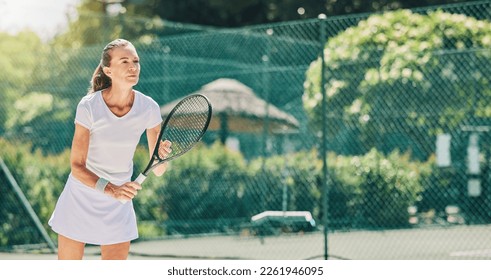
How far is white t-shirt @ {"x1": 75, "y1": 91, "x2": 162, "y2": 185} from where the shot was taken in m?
3.83

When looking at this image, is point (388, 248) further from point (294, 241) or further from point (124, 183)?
point (124, 183)

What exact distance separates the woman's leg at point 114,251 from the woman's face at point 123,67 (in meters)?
0.75

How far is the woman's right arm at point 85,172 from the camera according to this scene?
3.72 m

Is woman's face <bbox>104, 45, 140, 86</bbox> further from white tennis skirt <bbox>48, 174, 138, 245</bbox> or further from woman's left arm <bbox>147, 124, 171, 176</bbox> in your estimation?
white tennis skirt <bbox>48, 174, 138, 245</bbox>

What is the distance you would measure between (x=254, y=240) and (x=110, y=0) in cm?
1226

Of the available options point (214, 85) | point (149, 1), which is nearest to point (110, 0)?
point (149, 1)

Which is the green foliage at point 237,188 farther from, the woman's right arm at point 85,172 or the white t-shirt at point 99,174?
the woman's right arm at point 85,172

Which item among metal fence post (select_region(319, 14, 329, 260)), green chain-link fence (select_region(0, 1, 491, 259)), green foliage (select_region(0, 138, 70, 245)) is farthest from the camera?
green foliage (select_region(0, 138, 70, 245))

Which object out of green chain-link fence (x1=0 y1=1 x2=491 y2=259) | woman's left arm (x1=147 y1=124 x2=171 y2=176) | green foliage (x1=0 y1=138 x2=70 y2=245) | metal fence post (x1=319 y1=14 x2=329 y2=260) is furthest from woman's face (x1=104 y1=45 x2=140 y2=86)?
green foliage (x1=0 y1=138 x2=70 y2=245)

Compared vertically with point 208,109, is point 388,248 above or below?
below

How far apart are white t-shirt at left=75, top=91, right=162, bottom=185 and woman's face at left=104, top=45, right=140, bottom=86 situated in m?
0.10

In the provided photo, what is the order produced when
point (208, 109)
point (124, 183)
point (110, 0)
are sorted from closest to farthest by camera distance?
point (124, 183) → point (208, 109) → point (110, 0)

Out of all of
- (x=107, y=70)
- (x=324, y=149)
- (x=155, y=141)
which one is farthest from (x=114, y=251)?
(x=324, y=149)

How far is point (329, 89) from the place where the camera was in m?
9.98
